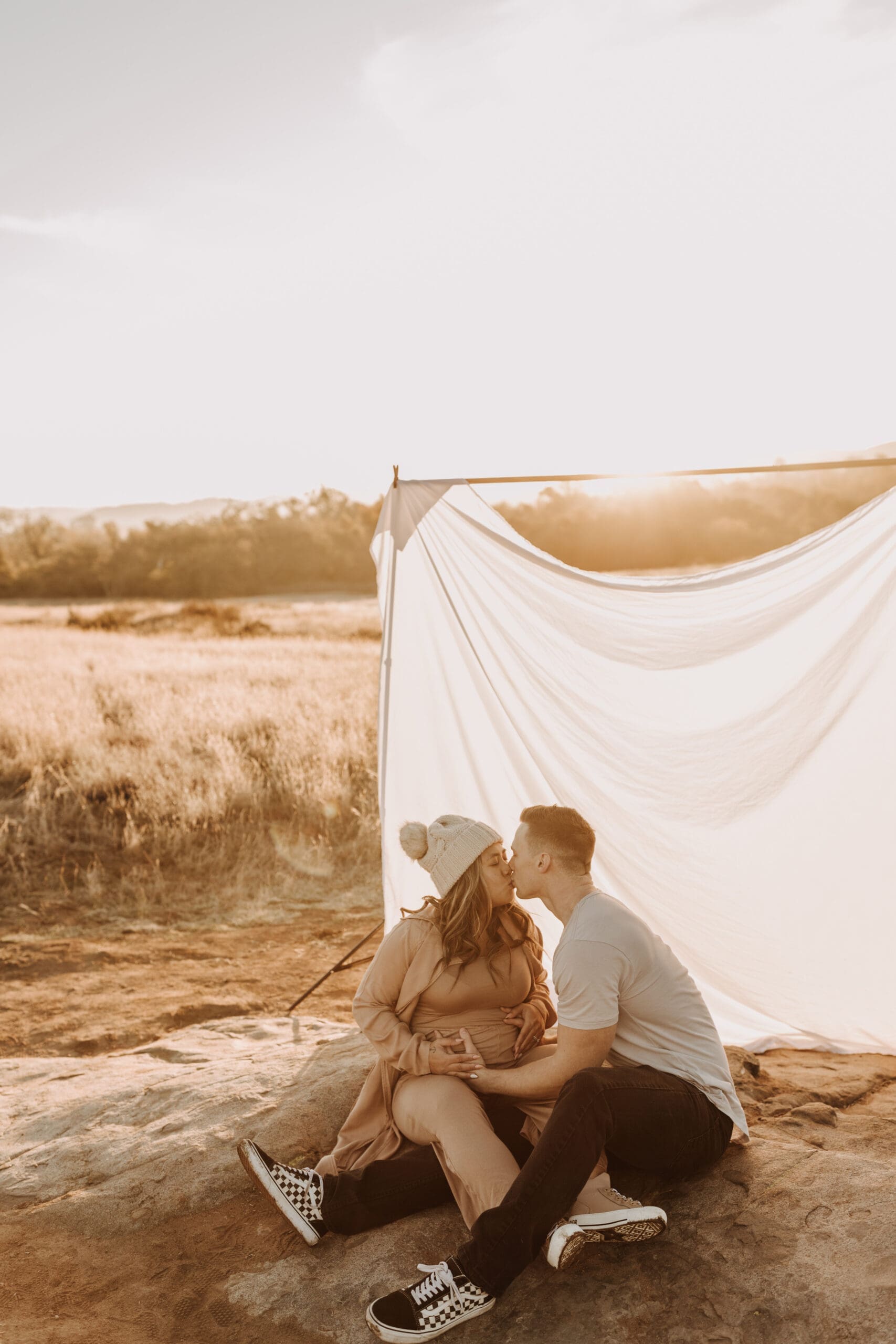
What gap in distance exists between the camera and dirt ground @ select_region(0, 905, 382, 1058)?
551 centimetres

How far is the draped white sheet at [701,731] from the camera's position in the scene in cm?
377

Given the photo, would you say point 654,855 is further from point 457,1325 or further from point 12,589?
point 12,589

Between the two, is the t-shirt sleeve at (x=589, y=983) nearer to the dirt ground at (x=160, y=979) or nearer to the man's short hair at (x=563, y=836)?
the man's short hair at (x=563, y=836)

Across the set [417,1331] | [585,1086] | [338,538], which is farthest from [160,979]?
[338,538]

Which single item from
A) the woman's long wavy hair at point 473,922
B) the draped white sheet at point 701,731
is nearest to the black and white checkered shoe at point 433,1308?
the woman's long wavy hair at point 473,922

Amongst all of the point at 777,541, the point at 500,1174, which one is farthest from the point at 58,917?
the point at 777,541

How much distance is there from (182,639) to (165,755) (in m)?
14.4

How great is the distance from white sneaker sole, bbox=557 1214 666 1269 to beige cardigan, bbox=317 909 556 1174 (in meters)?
0.69

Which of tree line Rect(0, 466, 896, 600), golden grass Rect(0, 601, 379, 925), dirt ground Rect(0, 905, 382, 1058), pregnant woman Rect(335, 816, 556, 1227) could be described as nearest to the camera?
pregnant woman Rect(335, 816, 556, 1227)

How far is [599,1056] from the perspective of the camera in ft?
8.64

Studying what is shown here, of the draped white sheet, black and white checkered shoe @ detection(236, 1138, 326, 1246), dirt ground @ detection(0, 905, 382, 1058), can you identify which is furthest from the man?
dirt ground @ detection(0, 905, 382, 1058)

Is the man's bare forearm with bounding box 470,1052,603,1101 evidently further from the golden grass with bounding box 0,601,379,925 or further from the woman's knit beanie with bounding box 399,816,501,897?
the golden grass with bounding box 0,601,379,925

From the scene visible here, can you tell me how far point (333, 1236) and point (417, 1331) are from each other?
604 mm

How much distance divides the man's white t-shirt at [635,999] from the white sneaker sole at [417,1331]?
69 centimetres
